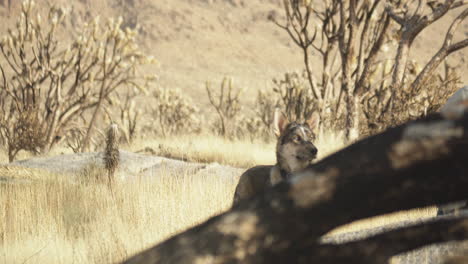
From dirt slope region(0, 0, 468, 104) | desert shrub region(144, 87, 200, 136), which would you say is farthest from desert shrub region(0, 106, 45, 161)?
dirt slope region(0, 0, 468, 104)

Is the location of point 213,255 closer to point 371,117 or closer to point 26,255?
point 26,255

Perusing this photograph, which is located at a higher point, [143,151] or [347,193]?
[347,193]

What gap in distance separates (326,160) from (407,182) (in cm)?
19

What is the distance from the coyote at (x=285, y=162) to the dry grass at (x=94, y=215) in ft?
1.78

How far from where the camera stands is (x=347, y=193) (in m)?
1.39

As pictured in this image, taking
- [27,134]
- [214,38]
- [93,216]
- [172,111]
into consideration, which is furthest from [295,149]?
[214,38]

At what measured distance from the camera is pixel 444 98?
9.76m

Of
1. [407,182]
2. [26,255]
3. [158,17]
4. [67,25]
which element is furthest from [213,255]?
[158,17]

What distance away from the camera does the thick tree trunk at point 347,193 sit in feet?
4.55

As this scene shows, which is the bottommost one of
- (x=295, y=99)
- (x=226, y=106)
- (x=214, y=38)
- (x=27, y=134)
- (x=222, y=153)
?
Answer: (x=222, y=153)

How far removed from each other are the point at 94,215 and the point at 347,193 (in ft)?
15.8

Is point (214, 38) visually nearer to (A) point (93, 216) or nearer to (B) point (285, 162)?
(A) point (93, 216)

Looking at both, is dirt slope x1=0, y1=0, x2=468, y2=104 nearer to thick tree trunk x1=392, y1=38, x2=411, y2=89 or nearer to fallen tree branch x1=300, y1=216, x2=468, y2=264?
thick tree trunk x1=392, y1=38, x2=411, y2=89

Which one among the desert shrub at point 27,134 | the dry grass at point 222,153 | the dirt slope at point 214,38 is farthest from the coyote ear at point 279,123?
the dirt slope at point 214,38
